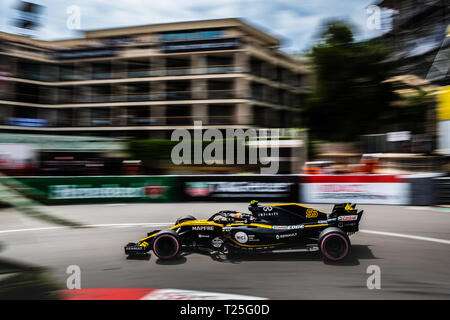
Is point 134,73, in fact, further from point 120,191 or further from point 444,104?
point 444,104

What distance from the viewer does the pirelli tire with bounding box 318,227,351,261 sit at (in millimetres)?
5977

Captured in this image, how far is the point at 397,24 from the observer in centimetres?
2345

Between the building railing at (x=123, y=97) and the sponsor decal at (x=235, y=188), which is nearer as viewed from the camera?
the sponsor decal at (x=235, y=188)

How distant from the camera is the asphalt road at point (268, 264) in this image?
4969 millimetres

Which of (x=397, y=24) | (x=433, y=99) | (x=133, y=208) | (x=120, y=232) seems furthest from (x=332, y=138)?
(x=120, y=232)

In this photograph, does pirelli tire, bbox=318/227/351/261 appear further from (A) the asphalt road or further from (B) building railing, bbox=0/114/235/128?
(B) building railing, bbox=0/114/235/128

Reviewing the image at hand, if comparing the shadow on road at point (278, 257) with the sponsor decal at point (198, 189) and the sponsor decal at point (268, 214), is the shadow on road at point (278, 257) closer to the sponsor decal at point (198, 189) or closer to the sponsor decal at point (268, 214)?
the sponsor decal at point (268, 214)

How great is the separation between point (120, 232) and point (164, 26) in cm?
2536

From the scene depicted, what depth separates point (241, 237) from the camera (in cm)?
628

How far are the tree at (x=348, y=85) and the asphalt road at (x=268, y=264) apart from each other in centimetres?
1228

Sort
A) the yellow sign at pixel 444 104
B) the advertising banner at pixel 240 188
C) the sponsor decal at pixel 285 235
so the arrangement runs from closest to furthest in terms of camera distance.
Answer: the sponsor decal at pixel 285 235, the advertising banner at pixel 240 188, the yellow sign at pixel 444 104

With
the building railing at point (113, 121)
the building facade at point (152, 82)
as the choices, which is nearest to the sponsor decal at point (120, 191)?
the building facade at point (152, 82)

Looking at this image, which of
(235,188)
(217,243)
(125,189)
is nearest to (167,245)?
(217,243)

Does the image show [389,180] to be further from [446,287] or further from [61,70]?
[61,70]
